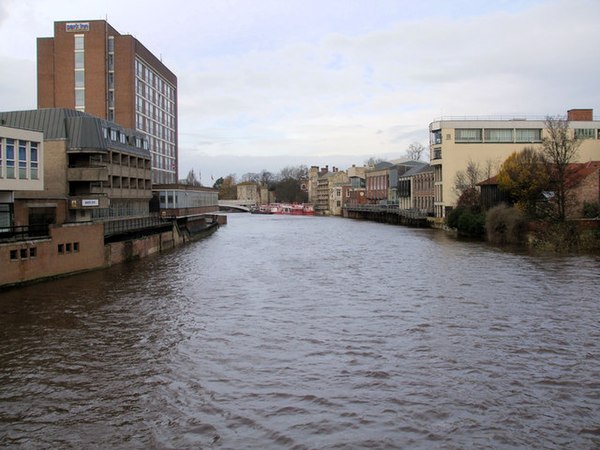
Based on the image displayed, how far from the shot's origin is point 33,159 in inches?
1206

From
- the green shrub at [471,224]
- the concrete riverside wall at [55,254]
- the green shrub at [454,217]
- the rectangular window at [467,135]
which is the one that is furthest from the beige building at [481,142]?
the concrete riverside wall at [55,254]

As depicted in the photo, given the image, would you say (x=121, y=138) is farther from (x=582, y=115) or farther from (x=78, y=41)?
(x=582, y=115)

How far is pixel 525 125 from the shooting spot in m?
74.2

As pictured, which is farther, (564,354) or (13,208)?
(13,208)

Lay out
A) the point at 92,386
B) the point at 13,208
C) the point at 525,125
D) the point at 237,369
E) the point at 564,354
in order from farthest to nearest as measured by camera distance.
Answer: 1. the point at 525,125
2. the point at 13,208
3. the point at 564,354
4. the point at 237,369
5. the point at 92,386

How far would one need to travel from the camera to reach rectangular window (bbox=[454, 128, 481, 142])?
7325 cm

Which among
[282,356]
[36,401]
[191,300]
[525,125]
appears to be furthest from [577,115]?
[36,401]

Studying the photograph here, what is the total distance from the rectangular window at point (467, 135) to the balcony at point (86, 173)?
158ft

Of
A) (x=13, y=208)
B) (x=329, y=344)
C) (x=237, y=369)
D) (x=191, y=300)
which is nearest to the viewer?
(x=237, y=369)

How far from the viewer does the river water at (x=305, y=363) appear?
1109cm

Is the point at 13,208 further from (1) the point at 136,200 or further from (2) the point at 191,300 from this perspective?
(1) the point at 136,200

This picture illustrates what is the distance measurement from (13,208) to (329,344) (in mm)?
20358

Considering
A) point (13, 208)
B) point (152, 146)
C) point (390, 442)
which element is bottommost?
point (390, 442)

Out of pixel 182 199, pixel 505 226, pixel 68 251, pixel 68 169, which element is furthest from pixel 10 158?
pixel 505 226
